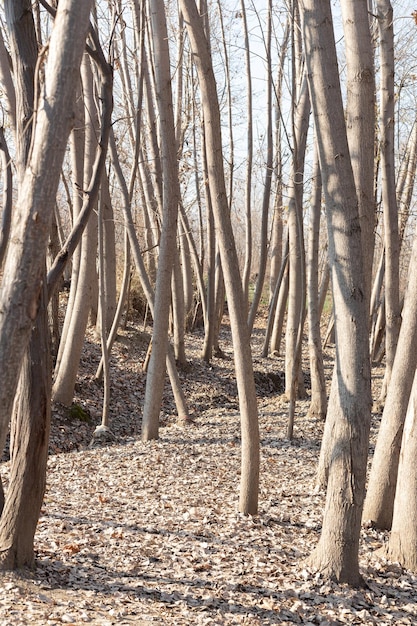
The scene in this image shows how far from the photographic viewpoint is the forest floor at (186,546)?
12.2ft

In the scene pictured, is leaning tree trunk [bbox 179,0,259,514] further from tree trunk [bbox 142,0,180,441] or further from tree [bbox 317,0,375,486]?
tree trunk [bbox 142,0,180,441]

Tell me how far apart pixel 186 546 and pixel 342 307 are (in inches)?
77.3

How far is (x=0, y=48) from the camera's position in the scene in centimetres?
788

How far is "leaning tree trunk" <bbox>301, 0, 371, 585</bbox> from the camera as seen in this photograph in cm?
402

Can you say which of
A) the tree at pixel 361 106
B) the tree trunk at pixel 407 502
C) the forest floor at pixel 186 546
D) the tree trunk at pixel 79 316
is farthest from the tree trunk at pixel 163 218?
the tree trunk at pixel 407 502

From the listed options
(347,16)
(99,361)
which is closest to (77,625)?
(347,16)

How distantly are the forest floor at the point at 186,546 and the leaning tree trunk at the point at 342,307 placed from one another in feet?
1.05

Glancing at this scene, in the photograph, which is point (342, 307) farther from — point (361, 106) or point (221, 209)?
point (361, 106)

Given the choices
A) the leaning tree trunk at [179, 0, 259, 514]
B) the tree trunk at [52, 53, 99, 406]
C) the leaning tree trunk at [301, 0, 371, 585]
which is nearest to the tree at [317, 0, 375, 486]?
the leaning tree trunk at [179, 0, 259, 514]

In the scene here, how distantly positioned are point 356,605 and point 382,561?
66cm

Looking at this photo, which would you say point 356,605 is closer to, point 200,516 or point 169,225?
point 200,516

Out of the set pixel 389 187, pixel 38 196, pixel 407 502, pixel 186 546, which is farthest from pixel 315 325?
pixel 38 196

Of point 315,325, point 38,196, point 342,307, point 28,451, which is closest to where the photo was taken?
point 38,196

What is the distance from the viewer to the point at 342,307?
13.3 feet
